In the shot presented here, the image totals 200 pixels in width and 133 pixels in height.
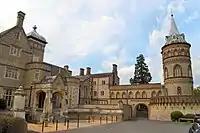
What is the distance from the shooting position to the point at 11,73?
2966 centimetres

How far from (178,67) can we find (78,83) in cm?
2242

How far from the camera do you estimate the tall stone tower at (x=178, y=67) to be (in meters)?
42.4

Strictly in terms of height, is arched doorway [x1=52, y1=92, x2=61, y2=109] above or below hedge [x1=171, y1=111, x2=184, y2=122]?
above

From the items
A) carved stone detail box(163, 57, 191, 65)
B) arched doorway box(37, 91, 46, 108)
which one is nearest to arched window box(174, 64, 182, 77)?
carved stone detail box(163, 57, 191, 65)

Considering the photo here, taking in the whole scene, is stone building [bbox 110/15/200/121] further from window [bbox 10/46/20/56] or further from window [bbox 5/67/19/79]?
window [bbox 10/46/20/56]

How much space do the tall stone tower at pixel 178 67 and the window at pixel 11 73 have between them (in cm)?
Result: 3151

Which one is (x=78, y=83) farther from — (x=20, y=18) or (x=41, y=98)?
(x=20, y=18)

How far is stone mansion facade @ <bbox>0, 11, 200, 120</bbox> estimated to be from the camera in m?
29.3

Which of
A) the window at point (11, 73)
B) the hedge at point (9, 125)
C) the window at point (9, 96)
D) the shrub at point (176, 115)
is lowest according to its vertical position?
the shrub at point (176, 115)

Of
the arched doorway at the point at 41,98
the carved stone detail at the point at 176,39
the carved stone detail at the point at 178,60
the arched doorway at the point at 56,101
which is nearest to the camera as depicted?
the arched doorway at the point at 41,98

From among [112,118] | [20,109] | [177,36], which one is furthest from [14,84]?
[177,36]

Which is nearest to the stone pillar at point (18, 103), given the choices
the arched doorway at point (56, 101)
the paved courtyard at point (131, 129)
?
the paved courtyard at point (131, 129)

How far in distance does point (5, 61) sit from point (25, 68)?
162 inches

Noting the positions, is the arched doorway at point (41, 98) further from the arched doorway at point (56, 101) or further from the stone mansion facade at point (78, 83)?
the arched doorway at point (56, 101)
